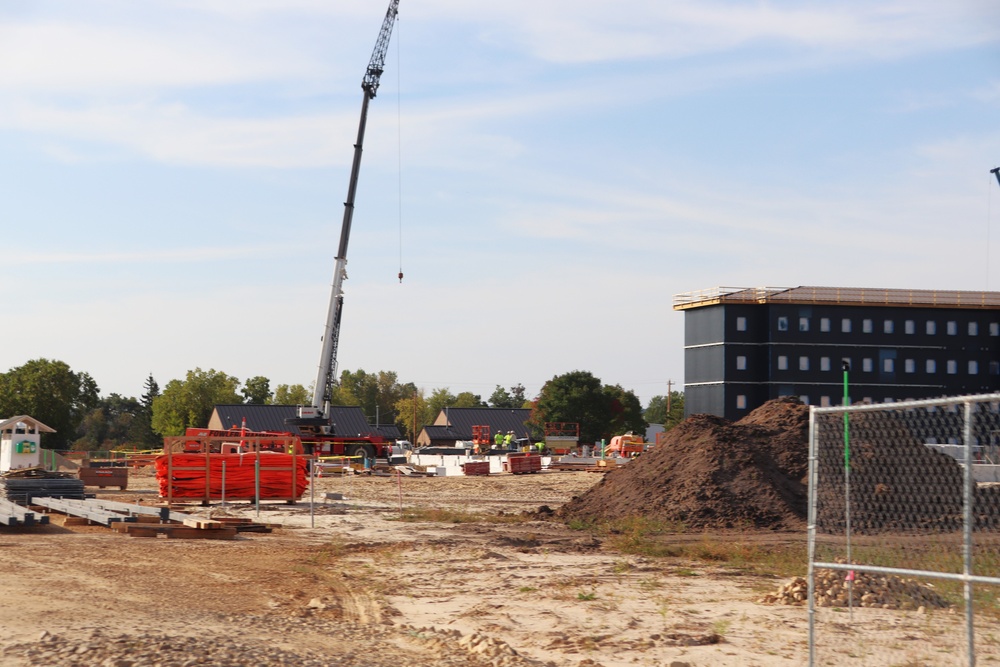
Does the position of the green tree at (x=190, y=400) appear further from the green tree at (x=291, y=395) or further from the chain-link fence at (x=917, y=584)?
the chain-link fence at (x=917, y=584)

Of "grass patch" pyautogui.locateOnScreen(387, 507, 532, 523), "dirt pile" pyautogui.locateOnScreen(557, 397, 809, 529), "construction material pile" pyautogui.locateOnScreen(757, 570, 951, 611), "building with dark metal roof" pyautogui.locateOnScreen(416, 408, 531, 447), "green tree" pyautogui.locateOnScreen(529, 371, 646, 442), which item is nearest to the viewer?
"construction material pile" pyautogui.locateOnScreen(757, 570, 951, 611)

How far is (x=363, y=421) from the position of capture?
99375 mm

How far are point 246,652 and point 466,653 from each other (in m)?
2.15

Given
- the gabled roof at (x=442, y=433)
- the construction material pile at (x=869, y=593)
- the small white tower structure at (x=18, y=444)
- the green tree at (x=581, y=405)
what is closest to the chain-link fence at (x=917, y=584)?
the construction material pile at (x=869, y=593)

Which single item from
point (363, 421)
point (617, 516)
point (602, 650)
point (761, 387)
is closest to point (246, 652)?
point (602, 650)

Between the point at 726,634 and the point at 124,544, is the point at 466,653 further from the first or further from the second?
the point at 124,544

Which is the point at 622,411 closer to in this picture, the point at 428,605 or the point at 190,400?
the point at 190,400

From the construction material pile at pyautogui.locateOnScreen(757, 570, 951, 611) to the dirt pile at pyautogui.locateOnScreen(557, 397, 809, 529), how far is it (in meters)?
10.5

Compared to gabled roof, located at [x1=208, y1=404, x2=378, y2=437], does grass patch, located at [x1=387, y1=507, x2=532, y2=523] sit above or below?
below

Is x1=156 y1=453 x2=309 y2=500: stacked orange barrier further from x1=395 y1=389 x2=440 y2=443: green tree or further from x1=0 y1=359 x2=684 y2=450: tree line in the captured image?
x1=395 y1=389 x2=440 y2=443: green tree

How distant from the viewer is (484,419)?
123 meters

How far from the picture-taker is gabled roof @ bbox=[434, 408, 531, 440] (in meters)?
122

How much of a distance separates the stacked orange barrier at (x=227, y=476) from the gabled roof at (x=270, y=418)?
6205cm

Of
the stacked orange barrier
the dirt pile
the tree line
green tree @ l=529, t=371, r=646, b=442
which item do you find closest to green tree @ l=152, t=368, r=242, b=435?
the tree line
